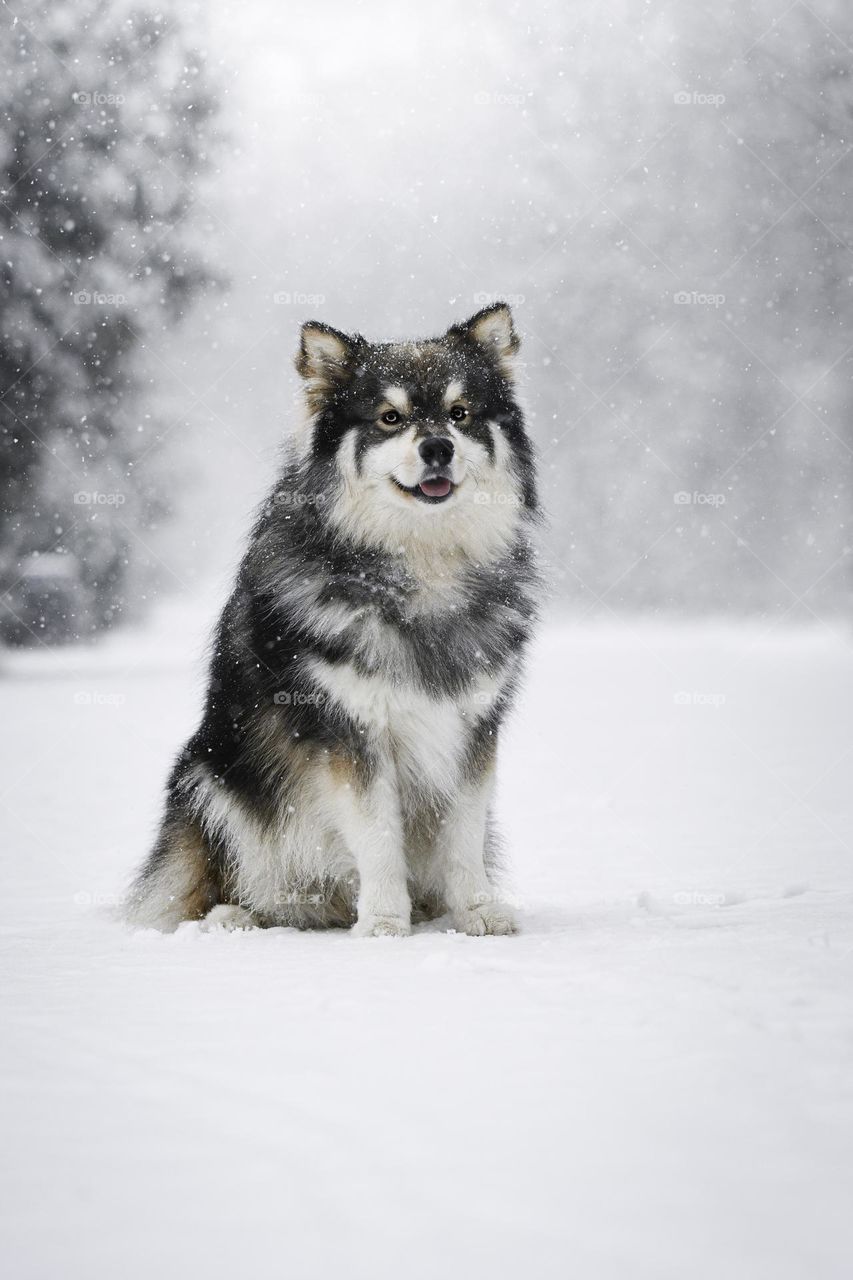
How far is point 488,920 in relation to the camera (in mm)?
3195

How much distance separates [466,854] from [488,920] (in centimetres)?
24

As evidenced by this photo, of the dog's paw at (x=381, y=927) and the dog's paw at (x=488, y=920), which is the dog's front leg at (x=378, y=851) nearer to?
the dog's paw at (x=381, y=927)

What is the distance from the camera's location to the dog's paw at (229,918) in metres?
3.42

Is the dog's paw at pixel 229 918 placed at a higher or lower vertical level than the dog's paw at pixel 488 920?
lower

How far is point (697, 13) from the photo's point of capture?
2289 centimetres

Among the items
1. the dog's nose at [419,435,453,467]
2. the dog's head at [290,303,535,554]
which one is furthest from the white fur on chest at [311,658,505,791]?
the dog's nose at [419,435,453,467]

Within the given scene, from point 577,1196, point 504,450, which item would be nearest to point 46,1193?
point 577,1196

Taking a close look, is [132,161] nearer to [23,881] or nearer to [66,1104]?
[23,881]

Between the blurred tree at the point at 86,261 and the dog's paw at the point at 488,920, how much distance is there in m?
12.1

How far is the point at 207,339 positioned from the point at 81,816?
1084 centimetres

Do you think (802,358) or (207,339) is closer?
(207,339)

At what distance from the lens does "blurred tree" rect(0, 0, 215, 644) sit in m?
14.2

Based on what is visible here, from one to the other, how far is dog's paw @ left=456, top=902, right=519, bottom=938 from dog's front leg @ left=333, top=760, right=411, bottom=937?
193 millimetres

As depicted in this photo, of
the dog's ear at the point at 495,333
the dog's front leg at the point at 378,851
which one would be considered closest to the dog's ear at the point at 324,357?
the dog's ear at the point at 495,333
